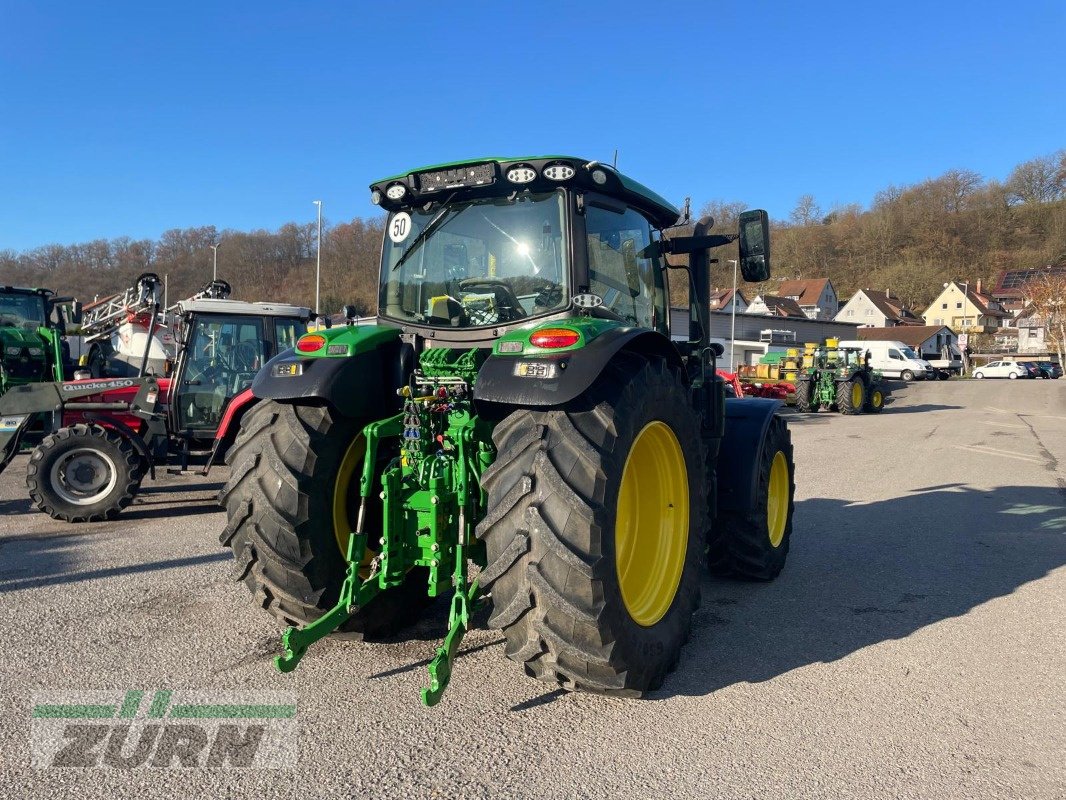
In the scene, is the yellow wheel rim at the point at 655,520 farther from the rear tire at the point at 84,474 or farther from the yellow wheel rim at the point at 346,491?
the rear tire at the point at 84,474

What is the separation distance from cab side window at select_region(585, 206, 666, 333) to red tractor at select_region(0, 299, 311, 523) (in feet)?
14.0

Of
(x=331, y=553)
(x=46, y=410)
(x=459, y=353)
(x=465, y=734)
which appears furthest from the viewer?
(x=46, y=410)

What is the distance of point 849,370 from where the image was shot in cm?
2458

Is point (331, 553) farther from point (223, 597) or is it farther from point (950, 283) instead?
point (950, 283)

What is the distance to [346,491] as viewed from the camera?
156 inches

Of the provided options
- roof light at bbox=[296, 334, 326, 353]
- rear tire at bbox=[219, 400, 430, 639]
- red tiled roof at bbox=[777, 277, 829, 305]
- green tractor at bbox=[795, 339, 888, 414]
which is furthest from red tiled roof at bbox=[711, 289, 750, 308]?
rear tire at bbox=[219, 400, 430, 639]

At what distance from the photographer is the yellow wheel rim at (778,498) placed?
5.91m

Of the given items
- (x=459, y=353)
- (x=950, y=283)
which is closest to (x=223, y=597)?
(x=459, y=353)

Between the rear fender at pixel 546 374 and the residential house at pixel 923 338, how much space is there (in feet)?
217

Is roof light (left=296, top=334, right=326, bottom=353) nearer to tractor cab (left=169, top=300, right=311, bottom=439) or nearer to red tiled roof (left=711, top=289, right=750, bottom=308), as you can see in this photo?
tractor cab (left=169, top=300, right=311, bottom=439)

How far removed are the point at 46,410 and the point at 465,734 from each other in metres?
7.27

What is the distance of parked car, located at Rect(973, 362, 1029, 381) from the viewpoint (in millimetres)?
50938

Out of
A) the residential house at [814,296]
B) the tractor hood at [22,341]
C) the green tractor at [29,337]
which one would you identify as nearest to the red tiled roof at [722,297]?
the residential house at [814,296]

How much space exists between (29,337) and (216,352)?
6119 mm
